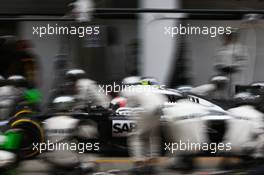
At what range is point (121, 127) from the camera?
658cm

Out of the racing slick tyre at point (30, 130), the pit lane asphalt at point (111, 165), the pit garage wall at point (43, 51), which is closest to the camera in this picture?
the pit lane asphalt at point (111, 165)

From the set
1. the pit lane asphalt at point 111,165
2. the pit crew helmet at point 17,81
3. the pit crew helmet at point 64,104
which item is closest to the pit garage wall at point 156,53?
the pit crew helmet at point 17,81

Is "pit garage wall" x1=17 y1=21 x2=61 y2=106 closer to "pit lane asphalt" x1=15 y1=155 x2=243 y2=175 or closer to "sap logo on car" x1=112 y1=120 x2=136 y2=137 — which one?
"sap logo on car" x1=112 y1=120 x2=136 y2=137

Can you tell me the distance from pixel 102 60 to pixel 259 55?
8.72ft

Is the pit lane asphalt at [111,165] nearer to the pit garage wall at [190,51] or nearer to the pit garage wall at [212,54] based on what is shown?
the pit garage wall at [190,51]

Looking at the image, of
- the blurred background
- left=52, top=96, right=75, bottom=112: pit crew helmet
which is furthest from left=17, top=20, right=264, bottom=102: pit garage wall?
left=52, top=96, right=75, bottom=112: pit crew helmet

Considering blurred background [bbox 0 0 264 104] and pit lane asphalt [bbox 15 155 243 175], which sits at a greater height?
blurred background [bbox 0 0 264 104]

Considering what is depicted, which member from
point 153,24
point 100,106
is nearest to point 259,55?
point 153,24

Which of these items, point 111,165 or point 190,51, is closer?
point 111,165

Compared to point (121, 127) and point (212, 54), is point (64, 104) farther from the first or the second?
point (212, 54)

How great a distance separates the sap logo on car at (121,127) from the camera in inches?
256

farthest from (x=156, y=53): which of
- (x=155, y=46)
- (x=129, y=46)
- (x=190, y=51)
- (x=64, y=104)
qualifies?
(x=64, y=104)

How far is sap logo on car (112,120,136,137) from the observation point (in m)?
6.51

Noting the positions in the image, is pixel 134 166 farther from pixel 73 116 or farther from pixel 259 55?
pixel 259 55
